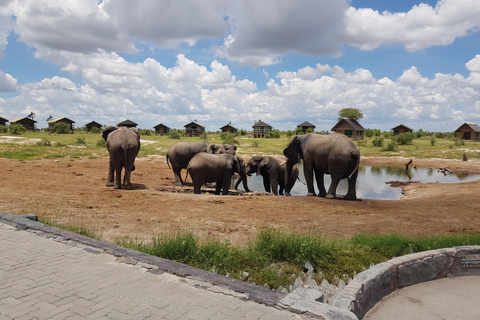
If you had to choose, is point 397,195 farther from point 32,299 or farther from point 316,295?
point 32,299

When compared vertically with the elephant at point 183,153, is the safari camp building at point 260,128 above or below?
above

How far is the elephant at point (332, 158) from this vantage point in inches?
584

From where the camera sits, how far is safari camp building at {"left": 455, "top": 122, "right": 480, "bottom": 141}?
66.3 metres

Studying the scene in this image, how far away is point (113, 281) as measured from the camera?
16.4 feet

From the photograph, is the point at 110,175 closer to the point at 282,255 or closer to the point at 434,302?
the point at 282,255

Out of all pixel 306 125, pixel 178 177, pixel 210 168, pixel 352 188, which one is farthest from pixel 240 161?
pixel 306 125

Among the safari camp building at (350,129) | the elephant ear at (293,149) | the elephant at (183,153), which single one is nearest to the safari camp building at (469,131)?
the safari camp building at (350,129)

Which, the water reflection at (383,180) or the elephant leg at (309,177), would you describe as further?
the water reflection at (383,180)

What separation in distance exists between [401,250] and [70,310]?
582cm

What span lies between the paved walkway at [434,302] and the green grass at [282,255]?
1022mm

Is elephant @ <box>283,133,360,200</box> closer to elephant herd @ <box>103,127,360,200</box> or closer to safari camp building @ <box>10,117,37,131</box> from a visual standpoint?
elephant herd @ <box>103,127,360,200</box>

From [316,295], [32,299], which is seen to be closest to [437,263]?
[316,295]

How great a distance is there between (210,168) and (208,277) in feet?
34.7

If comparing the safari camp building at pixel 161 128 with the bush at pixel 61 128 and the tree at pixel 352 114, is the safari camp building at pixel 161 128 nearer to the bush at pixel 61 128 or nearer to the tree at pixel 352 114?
the bush at pixel 61 128
